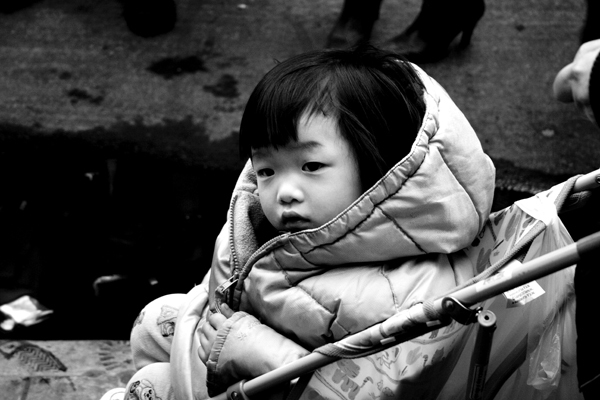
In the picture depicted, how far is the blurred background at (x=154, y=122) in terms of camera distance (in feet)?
11.0

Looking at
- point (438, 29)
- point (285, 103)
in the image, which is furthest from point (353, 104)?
point (438, 29)

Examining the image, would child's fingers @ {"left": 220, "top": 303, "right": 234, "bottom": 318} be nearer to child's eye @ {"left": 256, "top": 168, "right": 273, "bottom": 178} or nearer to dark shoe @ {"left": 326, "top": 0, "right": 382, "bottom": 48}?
child's eye @ {"left": 256, "top": 168, "right": 273, "bottom": 178}

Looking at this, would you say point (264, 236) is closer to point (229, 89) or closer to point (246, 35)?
point (229, 89)

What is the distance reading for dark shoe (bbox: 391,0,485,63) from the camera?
4242mm

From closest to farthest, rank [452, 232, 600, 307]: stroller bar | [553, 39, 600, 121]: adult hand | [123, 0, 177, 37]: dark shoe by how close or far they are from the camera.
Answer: [452, 232, 600, 307]: stroller bar → [553, 39, 600, 121]: adult hand → [123, 0, 177, 37]: dark shoe

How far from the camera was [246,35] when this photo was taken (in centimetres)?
483

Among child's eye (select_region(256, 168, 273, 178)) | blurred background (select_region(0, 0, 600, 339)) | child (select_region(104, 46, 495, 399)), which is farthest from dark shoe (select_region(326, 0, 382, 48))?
child's eye (select_region(256, 168, 273, 178))

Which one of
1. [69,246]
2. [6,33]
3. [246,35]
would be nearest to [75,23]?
[6,33]

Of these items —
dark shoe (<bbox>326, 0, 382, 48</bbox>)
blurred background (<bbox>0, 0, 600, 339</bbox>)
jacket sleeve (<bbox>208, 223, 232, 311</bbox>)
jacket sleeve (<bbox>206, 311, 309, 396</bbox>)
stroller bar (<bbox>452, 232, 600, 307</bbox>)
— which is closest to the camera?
stroller bar (<bbox>452, 232, 600, 307</bbox>)

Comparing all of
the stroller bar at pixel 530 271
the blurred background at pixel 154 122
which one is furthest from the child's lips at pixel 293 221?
the blurred background at pixel 154 122

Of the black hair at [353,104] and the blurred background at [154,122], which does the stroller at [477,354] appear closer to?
the black hair at [353,104]

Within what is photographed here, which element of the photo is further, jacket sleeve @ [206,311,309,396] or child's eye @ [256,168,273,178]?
child's eye @ [256,168,273,178]

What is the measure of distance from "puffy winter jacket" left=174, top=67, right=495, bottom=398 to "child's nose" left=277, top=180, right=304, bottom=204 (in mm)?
106

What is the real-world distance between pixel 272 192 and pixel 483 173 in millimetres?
543
